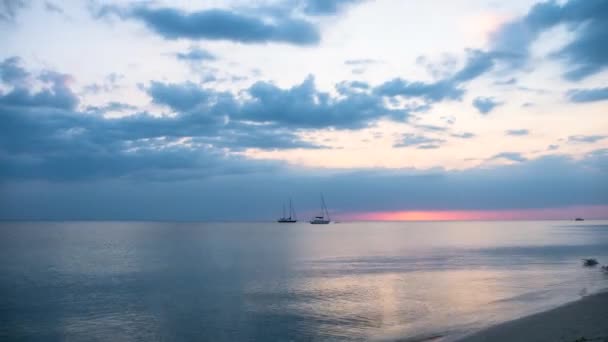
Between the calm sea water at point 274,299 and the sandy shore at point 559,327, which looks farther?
the calm sea water at point 274,299

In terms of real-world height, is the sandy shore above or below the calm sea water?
above

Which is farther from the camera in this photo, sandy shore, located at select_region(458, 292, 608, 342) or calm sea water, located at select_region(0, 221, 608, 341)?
calm sea water, located at select_region(0, 221, 608, 341)

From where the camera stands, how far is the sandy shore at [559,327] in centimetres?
2018

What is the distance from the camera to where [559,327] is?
74.1 feet

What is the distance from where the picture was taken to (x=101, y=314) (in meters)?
31.5

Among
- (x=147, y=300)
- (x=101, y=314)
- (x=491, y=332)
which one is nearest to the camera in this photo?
(x=491, y=332)

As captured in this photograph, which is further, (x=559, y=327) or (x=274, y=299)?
(x=274, y=299)

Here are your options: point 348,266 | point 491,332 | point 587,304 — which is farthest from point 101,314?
point 348,266

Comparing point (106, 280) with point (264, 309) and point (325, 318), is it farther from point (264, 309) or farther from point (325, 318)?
point (325, 318)

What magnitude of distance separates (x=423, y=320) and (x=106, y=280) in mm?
34797

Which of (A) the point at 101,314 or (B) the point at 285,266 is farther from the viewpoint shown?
(B) the point at 285,266

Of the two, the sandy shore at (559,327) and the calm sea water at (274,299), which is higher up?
the sandy shore at (559,327)

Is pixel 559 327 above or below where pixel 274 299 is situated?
above

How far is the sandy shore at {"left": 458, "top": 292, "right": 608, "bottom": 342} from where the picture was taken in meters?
20.2
